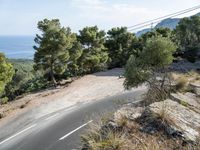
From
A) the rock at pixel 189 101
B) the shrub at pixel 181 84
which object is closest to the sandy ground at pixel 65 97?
the shrub at pixel 181 84

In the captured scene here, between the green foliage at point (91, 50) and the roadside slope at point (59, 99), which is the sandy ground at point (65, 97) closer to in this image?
the roadside slope at point (59, 99)

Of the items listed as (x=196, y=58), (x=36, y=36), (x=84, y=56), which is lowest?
Answer: (x=196, y=58)

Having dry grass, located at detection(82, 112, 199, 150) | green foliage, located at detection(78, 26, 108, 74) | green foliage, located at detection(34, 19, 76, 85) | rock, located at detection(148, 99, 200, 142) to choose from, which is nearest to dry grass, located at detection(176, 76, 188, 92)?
rock, located at detection(148, 99, 200, 142)

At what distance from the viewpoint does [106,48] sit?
46.6m

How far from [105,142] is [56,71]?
2897 cm

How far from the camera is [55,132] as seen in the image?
1747cm

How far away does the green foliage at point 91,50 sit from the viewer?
1656 inches

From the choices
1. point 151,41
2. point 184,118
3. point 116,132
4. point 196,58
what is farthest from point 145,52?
point 196,58

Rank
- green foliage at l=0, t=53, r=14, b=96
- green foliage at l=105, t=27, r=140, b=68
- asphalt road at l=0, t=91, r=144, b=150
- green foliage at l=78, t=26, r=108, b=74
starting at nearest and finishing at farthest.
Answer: asphalt road at l=0, t=91, r=144, b=150
green foliage at l=0, t=53, r=14, b=96
green foliage at l=78, t=26, r=108, b=74
green foliage at l=105, t=27, r=140, b=68

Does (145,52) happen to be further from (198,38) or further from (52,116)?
(198,38)

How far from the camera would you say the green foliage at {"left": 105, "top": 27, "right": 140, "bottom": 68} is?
158 feet

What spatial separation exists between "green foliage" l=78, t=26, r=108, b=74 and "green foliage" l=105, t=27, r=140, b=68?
3.53 metres

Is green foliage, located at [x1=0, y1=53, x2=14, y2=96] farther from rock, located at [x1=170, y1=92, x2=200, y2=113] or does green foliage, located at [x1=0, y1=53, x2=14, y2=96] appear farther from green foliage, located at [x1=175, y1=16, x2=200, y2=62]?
green foliage, located at [x1=175, y1=16, x2=200, y2=62]

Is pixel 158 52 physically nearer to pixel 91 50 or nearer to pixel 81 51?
pixel 81 51
